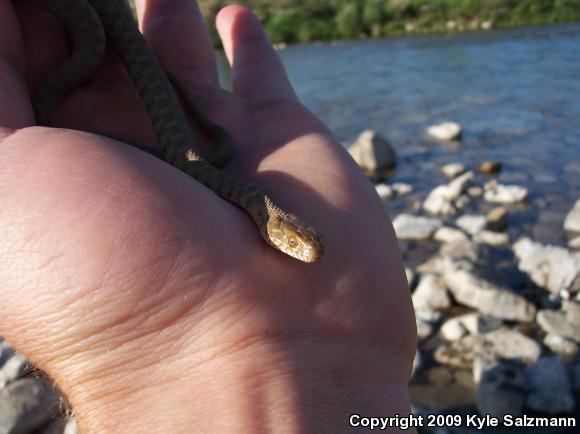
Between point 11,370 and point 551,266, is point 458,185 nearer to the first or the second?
point 551,266

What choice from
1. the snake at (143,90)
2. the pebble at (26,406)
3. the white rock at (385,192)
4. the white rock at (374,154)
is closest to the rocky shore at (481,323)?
the pebble at (26,406)

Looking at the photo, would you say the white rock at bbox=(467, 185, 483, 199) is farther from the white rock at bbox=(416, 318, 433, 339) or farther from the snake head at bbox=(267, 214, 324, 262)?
the snake head at bbox=(267, 214, 324, 262)

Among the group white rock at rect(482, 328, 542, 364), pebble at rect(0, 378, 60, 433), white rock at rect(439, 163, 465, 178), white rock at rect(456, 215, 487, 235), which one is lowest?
white rock at rect(439, 163, 465, 178)

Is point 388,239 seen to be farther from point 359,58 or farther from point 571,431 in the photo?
point 359,58

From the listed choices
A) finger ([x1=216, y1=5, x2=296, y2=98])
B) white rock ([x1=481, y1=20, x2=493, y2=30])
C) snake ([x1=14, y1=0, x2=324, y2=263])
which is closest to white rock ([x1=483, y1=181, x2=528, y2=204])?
finger ([x1=216, y1=5, x2=296, y2=98])

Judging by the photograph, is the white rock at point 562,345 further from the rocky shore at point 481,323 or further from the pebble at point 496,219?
the pebble at point 496,219

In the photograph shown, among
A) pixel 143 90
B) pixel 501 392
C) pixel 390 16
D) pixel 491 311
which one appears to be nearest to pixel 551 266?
pixel 491 311
